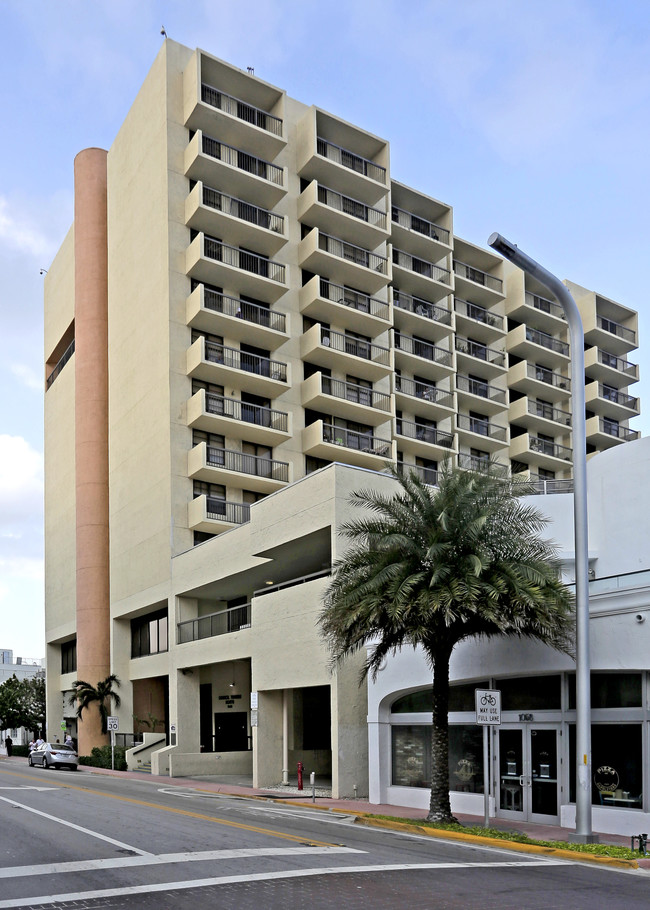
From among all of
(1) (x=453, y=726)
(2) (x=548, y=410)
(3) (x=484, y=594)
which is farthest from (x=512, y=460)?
(3) (x=484, y=594)

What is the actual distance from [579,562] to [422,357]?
126 feet

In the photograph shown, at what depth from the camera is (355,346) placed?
4988 centimetres

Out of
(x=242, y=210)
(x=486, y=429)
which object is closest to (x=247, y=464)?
(x=242, y=210)

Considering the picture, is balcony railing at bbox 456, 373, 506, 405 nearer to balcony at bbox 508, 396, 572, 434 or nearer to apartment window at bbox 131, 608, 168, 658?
balcony at bbox 508, 396, 572, 434

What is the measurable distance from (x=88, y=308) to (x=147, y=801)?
35829 mm

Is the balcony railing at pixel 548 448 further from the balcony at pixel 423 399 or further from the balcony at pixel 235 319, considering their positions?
the balcony at pixel 235 319

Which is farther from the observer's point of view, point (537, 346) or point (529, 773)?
point (537, 346)

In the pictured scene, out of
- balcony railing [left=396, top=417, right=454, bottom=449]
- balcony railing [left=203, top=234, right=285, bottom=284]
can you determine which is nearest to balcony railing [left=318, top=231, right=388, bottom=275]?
balcony railing [left=203, top=234, right=285, bottom=284]

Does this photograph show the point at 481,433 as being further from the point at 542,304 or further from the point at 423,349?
the point at 542,304

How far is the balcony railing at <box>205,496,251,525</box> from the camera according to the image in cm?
4322

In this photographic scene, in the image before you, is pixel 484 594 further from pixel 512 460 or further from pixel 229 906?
pixel 512 460

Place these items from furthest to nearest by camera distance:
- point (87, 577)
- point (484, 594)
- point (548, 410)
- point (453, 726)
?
point (548, 410) → point (87, 577) → point (453, 726) → point (484, 594)

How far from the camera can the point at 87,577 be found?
52531 mm

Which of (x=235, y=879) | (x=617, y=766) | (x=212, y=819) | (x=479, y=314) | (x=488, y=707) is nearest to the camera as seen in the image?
(x=235, y=879)
